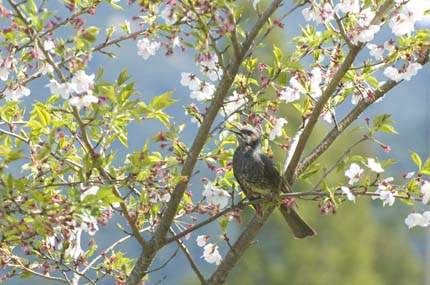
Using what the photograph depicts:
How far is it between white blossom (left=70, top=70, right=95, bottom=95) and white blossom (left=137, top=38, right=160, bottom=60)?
81 centimetres

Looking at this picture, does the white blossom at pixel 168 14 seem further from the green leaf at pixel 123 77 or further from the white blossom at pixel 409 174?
the white blossom at pixel 409 174

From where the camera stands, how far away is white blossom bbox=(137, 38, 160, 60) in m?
3.41

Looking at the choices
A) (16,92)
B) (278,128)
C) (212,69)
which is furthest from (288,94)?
(16,92)

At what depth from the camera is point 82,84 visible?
261 cm

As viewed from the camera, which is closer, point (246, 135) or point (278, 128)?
point (278, 128)

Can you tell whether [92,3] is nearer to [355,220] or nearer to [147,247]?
[147,247]

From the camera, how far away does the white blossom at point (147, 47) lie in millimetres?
3414

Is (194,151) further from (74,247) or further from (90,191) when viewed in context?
(74,247)

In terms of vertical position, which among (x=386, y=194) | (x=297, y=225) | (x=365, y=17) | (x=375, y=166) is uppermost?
(x=365, y=17)

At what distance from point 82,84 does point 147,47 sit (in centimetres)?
85

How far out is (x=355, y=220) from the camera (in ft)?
66.9

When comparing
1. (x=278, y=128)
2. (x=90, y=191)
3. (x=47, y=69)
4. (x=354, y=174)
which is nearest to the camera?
(x=47, y=69)

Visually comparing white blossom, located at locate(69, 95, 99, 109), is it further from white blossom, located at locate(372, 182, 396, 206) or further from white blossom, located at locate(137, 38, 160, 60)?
white blossom, located at locate(372, 182, 396, 206)

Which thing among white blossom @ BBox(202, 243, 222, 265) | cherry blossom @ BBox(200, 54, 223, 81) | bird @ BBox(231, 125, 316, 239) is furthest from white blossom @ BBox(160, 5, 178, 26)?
white blossom @ BBox(202, 243, 222, 265)
